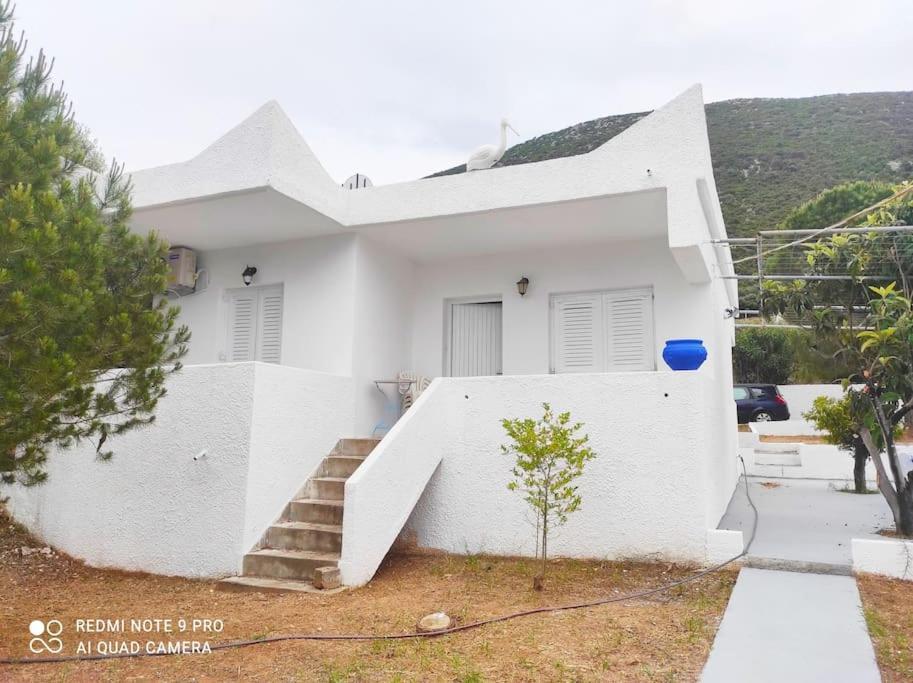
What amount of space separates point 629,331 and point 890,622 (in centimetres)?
517

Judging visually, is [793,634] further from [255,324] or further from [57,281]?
[255,324]

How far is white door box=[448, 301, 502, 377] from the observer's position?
10508 mm

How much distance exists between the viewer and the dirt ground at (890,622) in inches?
163

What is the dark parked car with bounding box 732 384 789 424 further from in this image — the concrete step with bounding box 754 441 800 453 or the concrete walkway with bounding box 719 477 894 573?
the concrete walkway with bounding box 719 477 894 573

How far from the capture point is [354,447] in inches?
336

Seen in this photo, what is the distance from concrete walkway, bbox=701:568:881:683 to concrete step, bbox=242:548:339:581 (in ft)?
12.3

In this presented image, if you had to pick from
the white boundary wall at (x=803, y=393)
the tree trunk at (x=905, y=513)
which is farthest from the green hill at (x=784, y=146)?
the tree trunk at (x=905, y=513)

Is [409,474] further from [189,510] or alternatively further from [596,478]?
[189,510]

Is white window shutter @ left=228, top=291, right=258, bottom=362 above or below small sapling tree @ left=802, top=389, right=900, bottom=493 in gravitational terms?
above

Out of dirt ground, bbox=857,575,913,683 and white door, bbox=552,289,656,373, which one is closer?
dirt ground, bbox=857,575,913,683

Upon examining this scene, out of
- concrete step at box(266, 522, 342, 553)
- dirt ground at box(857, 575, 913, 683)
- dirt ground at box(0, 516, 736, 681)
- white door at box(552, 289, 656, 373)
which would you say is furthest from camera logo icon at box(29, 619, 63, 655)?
white door at box(552, 289, 656, 373)

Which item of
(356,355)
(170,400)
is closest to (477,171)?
(356,355)

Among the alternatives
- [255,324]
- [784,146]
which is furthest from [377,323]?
[784,146]

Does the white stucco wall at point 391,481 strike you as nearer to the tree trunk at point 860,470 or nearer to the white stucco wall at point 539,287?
the white stucco wall at point 539,287
